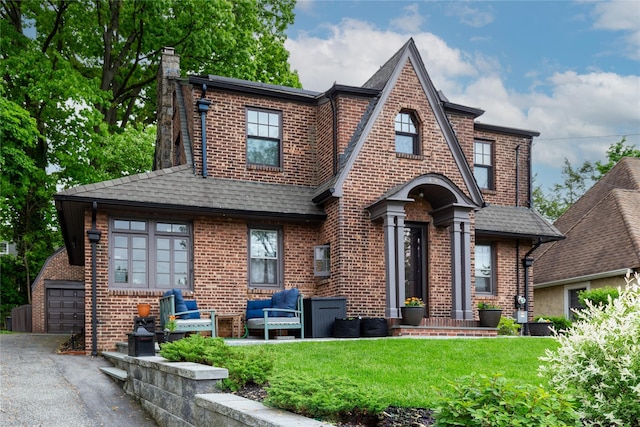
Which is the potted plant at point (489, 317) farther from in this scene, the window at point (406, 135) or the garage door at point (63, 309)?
the garage door at point (63, 309)

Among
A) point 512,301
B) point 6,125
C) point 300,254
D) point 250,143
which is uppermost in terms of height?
point 6,125

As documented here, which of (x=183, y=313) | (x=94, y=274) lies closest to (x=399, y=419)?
(x=183, y=313)

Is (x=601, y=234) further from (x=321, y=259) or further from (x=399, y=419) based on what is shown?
(x=399, y=419)

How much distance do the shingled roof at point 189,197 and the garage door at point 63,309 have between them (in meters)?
11.1

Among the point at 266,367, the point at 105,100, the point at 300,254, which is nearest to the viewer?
the point at 266,367

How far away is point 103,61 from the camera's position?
2861cm

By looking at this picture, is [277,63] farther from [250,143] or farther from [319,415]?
[319,415]

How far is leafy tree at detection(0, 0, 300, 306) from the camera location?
24016 mm

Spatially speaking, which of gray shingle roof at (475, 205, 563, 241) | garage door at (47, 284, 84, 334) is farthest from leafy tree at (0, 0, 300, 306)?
gray shingle roof at (475, 205, 563, 241)

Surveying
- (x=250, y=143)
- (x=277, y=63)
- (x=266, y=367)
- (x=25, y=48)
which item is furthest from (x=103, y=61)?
(x=266, y=367)

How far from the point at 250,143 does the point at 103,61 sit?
1546cm

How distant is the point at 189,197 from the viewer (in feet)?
46.8

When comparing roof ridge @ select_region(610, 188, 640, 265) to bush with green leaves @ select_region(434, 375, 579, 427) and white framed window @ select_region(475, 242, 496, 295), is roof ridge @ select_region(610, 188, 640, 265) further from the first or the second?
bush with green leaves @ select_region(434, 375, 579, 427)

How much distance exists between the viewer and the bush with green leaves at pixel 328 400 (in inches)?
218
